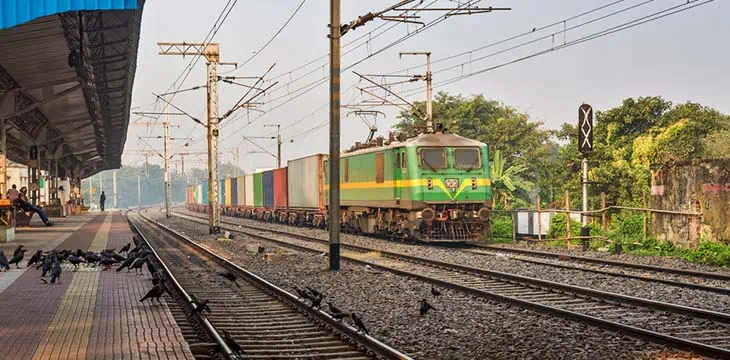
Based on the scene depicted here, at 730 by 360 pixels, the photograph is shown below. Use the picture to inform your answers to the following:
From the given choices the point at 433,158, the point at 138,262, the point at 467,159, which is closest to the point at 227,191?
the point at 467,159

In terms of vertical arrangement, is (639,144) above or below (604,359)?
above

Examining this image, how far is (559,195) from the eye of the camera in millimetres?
38344

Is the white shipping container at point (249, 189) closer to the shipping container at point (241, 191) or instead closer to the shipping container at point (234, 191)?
the shipping container at point (241, 191)

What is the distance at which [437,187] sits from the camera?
2462 cm

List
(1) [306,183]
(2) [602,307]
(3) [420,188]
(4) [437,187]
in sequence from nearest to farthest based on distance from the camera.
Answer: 1. (2) [602,307]
2. (3) [420,188]
3. (4) [437,187]
4. (1) [306,183]

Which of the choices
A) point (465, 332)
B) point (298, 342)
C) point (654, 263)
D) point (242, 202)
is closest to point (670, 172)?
point (654, 263)

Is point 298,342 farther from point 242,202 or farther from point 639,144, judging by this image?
point 242,202

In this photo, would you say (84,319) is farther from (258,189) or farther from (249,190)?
(249,190)

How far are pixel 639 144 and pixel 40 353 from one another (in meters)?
31.0

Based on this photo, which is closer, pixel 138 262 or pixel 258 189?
pixel 138 262

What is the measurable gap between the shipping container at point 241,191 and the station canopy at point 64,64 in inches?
560

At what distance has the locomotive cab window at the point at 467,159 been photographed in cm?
2523

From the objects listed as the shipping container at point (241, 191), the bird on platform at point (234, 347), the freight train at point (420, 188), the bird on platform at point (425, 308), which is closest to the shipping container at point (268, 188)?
the shipping container at point (241, 191)

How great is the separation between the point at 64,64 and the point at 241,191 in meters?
34.7
